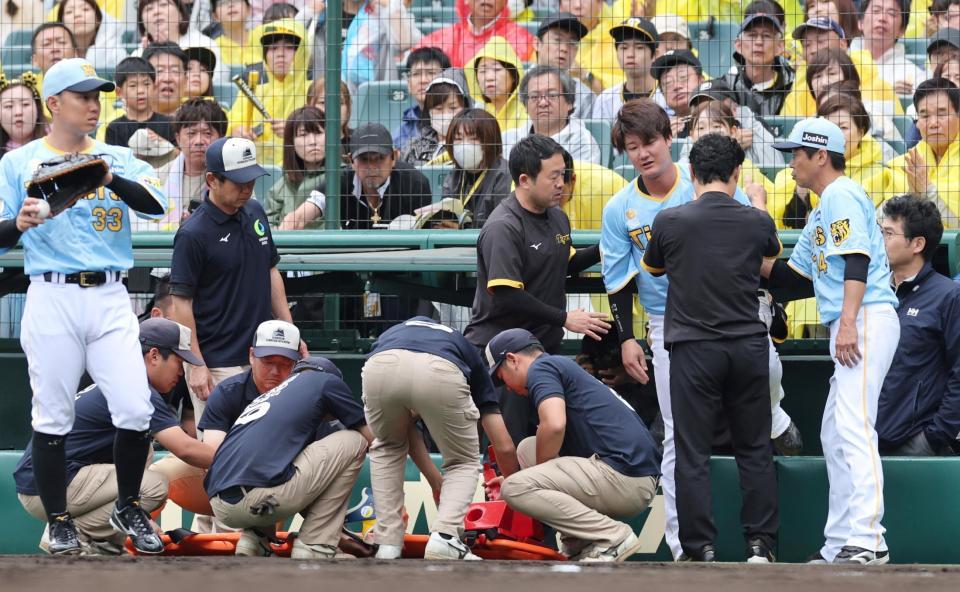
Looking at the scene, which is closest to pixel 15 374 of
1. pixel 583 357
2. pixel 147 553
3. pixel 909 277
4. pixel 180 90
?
pixel 180 90

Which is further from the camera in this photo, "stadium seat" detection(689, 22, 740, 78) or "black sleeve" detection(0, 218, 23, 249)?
"stadium seat" detection(689, 22, 740, 78)

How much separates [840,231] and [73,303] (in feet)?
10.2

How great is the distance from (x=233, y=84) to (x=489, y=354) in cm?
326

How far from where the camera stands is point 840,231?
219 inches

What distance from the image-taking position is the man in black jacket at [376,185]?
7254 mm

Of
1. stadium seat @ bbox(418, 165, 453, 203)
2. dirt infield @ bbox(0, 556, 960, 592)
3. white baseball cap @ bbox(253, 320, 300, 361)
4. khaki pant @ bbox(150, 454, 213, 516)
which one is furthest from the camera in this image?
stadium seat @ bbox(418, 165, 453, 203)

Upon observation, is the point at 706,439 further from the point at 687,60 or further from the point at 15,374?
the point at 15,374

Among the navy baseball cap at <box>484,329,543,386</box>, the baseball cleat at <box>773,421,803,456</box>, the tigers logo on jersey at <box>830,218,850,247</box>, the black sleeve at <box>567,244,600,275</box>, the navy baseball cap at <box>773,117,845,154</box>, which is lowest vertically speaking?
the baseball cleat at <box>773,421,803,456</box>

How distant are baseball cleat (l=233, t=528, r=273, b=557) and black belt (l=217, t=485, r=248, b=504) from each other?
0.62ft

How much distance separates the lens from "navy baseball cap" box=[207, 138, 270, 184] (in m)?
6.09

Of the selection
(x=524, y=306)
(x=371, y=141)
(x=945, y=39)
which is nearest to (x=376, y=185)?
(x=371, y=141)

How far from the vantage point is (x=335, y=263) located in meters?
6.59

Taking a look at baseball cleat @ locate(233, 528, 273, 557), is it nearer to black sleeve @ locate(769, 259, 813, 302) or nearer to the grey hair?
black sleeve @ locate(769, 259, 813, 302)

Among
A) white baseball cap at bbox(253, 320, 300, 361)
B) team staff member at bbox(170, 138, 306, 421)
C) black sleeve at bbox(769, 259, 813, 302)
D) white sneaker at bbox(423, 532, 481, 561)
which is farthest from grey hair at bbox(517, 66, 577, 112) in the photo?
white sneaker at bbox(423, 532, 481, 561)
